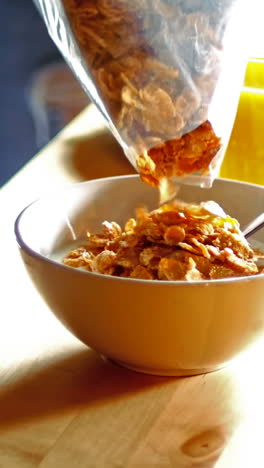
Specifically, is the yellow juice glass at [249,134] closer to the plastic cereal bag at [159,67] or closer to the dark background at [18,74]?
the plastic cereal bag at [159,67]

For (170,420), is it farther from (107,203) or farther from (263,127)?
(263,127)

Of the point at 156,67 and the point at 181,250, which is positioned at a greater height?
the point at 156,67

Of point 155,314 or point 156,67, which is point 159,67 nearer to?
point 156,67

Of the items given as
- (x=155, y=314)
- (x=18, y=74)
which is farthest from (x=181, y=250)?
(x=18, y=74)

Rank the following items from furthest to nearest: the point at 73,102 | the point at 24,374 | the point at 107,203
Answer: the point at 73,102, the point at 107,203, the point at 24,374

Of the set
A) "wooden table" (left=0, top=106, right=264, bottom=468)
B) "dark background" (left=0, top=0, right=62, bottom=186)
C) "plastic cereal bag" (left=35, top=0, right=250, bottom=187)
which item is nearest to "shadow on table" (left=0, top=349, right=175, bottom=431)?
"wooden table" (left=0, top=106, right=264, bottom=468)

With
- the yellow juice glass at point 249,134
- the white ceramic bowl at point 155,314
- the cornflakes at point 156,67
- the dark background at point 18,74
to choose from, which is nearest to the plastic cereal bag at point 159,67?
the cornflakes at point 156,67

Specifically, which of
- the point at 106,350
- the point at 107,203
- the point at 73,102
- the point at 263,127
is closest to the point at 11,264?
the point at 107,203

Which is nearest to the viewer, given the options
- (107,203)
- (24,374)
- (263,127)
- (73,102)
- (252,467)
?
(252,467)
